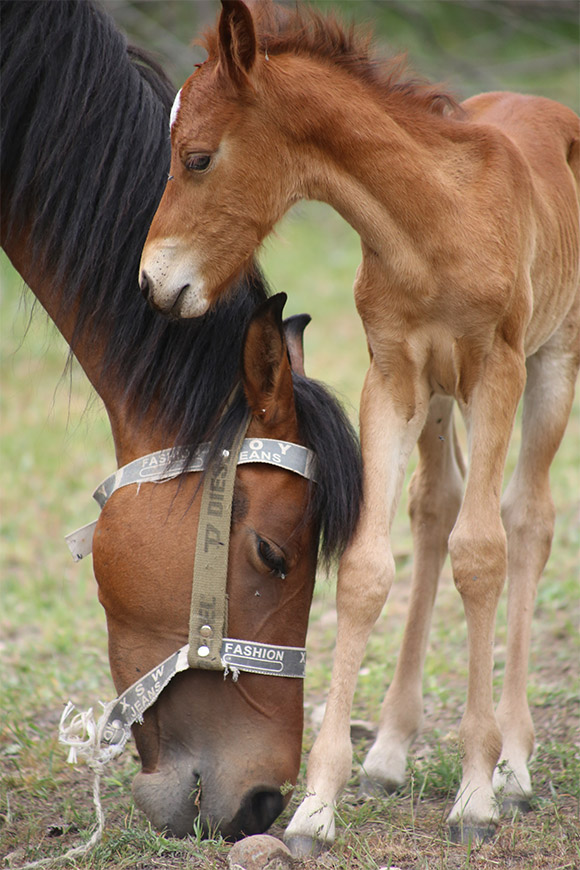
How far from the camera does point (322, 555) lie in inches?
101

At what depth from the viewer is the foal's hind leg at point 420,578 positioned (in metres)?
3.02

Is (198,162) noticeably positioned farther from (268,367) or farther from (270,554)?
(270,554)

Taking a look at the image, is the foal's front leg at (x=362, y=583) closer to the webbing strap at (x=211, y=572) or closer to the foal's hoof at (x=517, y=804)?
the webbing strap at (x=211, y=572)

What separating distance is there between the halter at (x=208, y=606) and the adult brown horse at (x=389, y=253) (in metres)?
0.24

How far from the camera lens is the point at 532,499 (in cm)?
326

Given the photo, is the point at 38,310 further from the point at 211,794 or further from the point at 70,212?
the point at 211,794

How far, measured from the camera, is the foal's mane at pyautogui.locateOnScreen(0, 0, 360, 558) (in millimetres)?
2686

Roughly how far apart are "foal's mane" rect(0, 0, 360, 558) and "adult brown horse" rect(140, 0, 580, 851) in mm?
291

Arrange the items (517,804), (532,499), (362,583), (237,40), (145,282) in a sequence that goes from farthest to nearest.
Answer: (532,499)
(517,804)
(362,583)
(145,282)
(237,40)

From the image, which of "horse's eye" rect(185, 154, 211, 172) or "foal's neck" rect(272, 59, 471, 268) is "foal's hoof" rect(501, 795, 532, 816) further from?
"horse's eye" rect(185, 154, 211, 172)

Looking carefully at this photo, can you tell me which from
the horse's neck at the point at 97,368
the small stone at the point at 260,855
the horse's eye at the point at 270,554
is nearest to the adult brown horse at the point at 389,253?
the small stone at the point at 260,855

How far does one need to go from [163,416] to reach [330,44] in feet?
3.46

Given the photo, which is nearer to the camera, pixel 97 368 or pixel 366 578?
pixel 366 578

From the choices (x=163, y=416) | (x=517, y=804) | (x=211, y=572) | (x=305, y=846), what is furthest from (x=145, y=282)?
(x=517, y=804)
